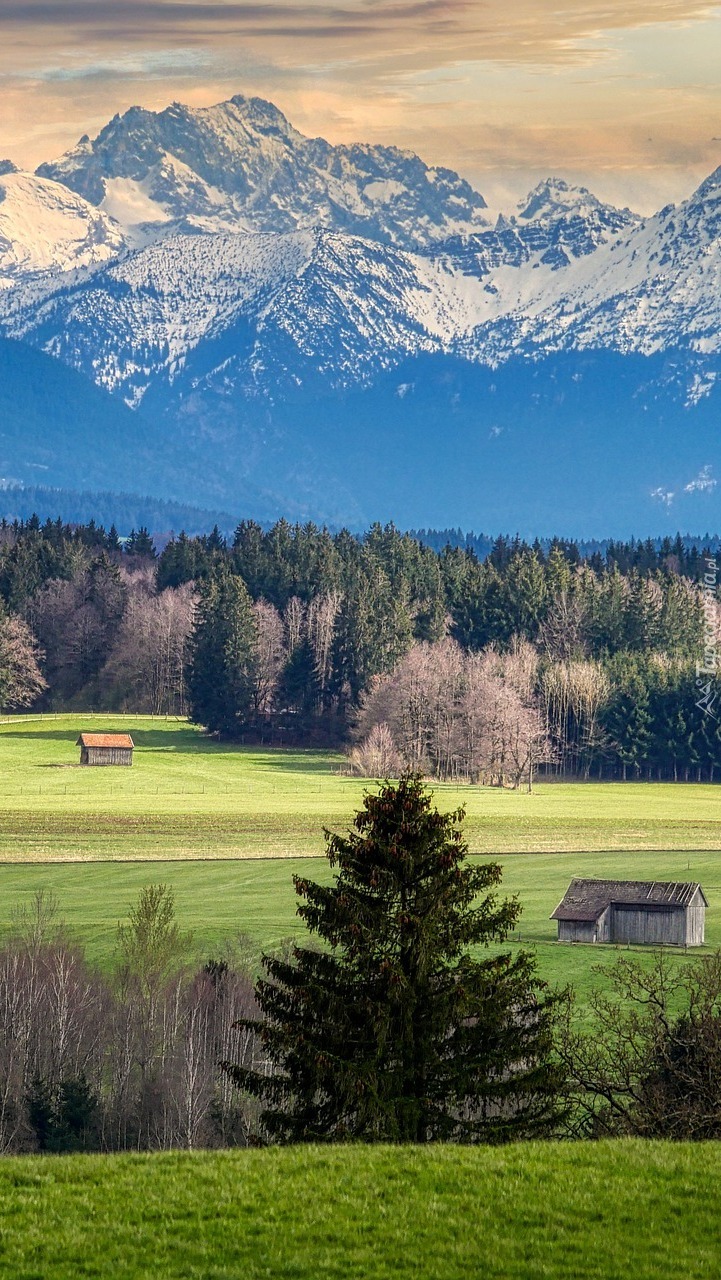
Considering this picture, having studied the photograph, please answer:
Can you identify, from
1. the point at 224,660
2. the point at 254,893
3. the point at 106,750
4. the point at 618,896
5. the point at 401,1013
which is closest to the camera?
the point at 401,1013

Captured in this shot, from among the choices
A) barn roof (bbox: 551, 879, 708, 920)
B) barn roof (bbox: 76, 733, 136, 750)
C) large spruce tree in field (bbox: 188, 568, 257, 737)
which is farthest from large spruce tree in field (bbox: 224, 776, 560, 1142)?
large spruce tree in field (bbox: 188, 568, 257, 737)

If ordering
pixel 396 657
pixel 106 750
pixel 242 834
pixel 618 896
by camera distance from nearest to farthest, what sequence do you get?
1. pixel 618 896
2. pixel 242 834
3. pixel 106 750
4. pixel 396 657

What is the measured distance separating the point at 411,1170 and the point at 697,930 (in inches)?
1907

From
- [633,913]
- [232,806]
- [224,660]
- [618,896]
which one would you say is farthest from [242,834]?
[224,660]

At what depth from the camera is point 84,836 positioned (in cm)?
9362

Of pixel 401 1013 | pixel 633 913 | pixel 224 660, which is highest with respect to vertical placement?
pixel 224 660

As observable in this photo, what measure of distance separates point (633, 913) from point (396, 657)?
9900cm

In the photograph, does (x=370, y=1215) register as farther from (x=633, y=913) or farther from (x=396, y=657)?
(x=396, y=657)

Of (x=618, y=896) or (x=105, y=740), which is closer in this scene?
(x=618, y=896)

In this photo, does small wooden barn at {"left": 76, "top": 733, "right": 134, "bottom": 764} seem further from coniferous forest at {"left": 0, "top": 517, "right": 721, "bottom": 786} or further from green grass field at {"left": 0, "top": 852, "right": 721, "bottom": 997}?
green grass field at {"left": 0, "top": 852, "right": 721, "bottom": 997}

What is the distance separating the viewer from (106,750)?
13738 cm

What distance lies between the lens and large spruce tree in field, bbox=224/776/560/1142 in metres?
25.5

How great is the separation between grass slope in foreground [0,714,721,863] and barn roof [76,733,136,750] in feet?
5.89

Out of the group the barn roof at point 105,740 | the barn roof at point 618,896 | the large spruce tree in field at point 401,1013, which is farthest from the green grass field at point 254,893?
the barn roof at point 105,740
